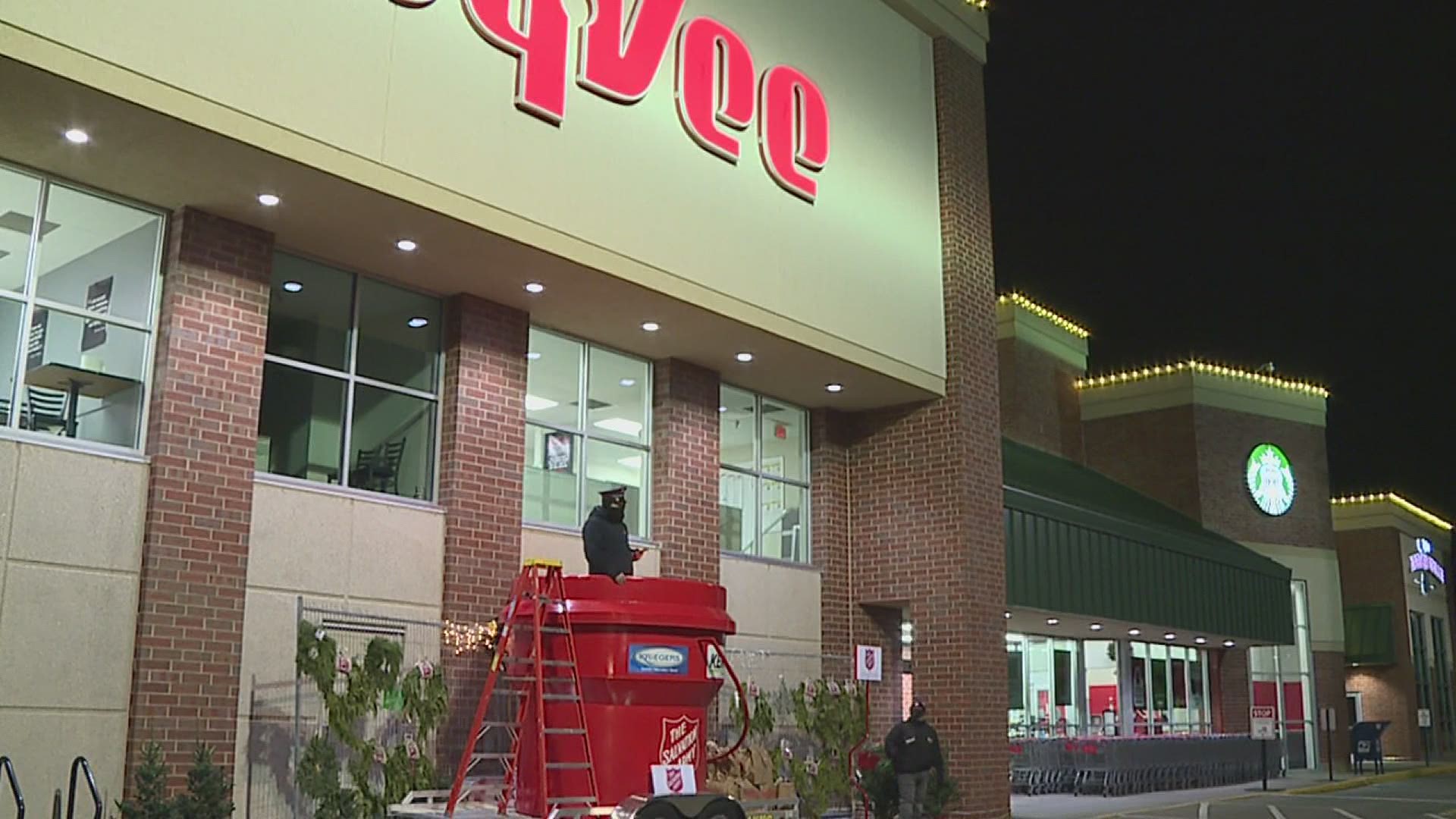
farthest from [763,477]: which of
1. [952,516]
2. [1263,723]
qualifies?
[1263,723]

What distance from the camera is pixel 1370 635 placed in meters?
49.0

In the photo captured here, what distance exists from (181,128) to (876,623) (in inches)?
531

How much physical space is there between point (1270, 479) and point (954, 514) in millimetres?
27294

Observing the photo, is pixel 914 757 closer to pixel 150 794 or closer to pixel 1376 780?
pixel 150 794

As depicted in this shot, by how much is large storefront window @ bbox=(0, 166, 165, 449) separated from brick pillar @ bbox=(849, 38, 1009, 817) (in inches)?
452

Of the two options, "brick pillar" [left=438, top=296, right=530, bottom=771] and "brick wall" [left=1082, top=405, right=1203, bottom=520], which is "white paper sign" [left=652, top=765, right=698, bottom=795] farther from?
"brick wall" [left=1082, top=405, right=1203, bottom=520]

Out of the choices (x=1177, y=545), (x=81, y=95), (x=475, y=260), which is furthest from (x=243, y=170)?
(x=1177, y=545)

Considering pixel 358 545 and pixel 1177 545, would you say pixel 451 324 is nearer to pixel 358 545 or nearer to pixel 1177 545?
pixel 358 545

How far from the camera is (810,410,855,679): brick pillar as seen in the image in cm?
2094

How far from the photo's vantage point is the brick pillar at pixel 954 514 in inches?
792

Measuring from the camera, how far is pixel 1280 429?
44.3m

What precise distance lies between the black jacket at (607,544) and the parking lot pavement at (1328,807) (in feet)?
41.8

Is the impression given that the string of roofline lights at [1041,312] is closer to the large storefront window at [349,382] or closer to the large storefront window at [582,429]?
the large storefront window at [582,429]

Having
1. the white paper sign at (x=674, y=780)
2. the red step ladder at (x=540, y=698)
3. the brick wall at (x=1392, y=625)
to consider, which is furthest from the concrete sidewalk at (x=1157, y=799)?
the red step ladder at (x=540, y=698)
